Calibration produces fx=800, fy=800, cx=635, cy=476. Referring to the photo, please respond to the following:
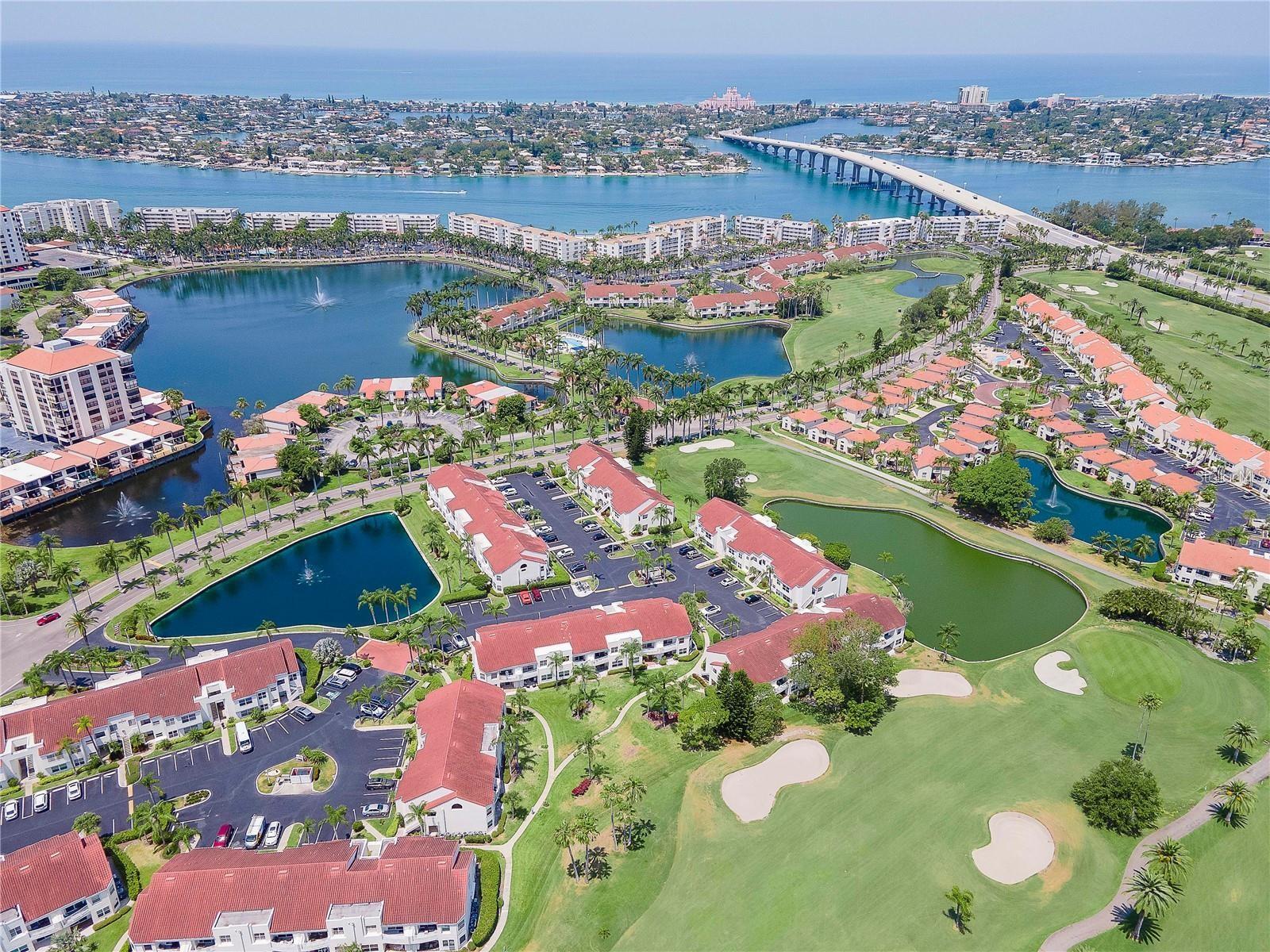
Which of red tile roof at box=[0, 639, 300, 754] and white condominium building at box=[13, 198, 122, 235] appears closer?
red tile roof at box=[0, 639, 300, 754]

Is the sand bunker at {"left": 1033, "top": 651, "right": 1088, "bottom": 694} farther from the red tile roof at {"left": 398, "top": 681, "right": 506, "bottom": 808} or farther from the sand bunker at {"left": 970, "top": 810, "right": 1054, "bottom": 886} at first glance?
the red tile roof at {"left": 398, "top": 681, "right": 506, "bottom": 808}

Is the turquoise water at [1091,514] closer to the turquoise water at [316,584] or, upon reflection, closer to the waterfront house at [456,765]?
the waterfront house at [456,765]

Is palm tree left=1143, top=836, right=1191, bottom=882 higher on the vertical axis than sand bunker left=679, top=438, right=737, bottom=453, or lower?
higher

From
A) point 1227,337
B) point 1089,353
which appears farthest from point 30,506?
point 1227,337

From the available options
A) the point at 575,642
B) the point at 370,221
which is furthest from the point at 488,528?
the point at 370,221

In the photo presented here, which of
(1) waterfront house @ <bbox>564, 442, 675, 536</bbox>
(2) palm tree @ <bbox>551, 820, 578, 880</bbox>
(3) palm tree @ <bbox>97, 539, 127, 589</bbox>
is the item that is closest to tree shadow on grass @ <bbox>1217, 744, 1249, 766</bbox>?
(2) palm tree @ <bbox>551, 820, 578, 880</bbox>

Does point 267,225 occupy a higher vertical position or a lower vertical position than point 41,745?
higher

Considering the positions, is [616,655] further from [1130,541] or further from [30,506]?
[30,506]

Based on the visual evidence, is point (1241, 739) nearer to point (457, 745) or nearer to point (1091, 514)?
point (1091, 514)
